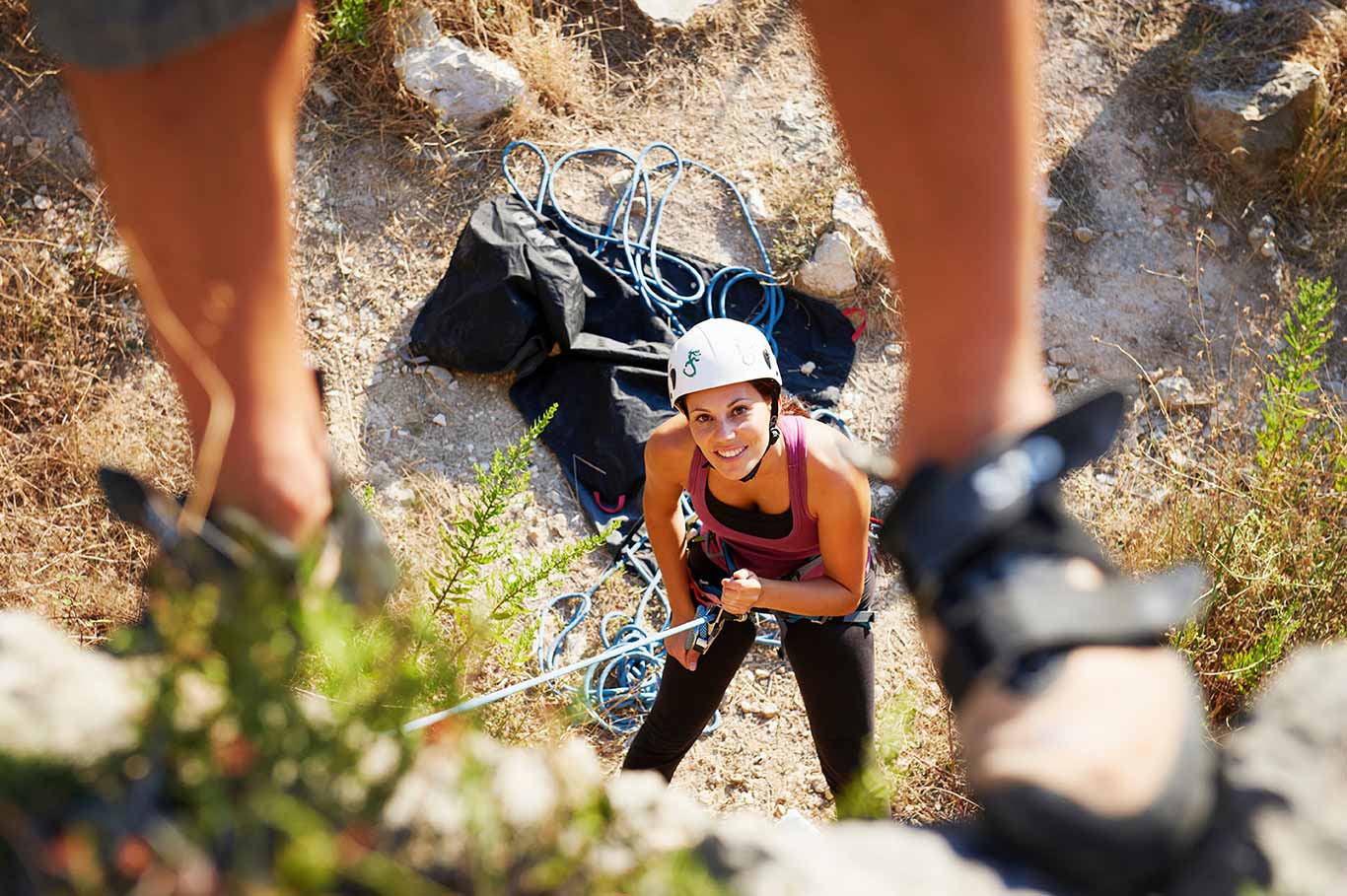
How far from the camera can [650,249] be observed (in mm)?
5379

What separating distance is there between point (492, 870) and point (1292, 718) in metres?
1.11

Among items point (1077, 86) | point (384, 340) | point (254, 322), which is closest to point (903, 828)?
point (254, 322)

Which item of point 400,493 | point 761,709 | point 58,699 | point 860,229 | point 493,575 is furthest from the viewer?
point 860,229

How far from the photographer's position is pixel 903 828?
1288 mm

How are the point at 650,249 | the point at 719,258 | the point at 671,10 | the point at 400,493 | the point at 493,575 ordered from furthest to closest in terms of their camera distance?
the point at 671,10 < the point at 719,258 < the point at 650,249 < the point at 400,493 < the point at 493,575

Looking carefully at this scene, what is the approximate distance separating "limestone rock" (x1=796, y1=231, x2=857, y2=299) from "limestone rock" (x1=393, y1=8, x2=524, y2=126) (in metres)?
1.96

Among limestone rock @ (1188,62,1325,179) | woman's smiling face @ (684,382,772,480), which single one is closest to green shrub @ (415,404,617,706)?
woman's smiling face @ (684,382,772,480)

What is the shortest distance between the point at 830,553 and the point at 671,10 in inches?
161

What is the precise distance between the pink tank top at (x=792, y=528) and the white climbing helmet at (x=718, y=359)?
0.24m

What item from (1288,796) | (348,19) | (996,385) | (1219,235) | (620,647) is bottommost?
(620,647)

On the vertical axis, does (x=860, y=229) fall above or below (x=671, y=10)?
below

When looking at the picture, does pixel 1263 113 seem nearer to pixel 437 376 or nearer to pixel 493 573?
pixel 437 376

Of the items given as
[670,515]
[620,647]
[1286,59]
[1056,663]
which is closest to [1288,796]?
[1056,663]

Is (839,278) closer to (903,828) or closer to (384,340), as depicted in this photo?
(384,340)
